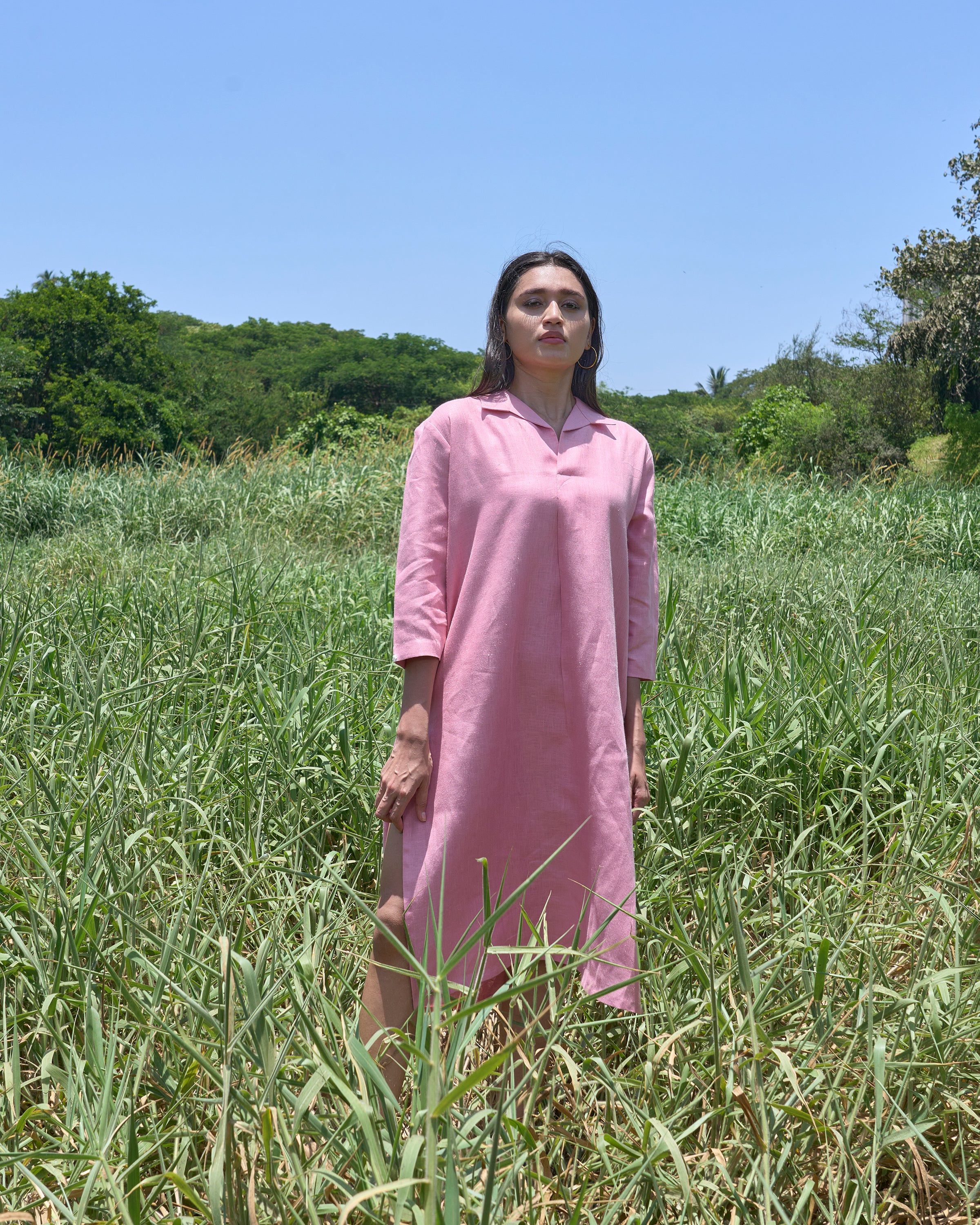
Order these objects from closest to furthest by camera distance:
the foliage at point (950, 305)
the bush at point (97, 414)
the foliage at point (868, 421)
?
1. the foliage at point (950, 305)
2. the foliage at point (868, 421)
3. the bush at point (97, 414)

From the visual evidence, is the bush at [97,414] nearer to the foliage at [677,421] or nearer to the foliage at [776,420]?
the foliage at [677,421]

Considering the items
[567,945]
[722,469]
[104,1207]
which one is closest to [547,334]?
[567,945]

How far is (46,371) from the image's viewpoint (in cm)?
2894

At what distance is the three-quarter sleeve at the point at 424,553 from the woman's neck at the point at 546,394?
8.1 inches

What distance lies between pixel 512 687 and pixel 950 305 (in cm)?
1592

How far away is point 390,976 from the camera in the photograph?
161 centimetres

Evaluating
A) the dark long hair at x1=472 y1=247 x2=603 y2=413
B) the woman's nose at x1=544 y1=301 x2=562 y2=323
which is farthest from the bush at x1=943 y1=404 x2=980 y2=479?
the woman's nose at x1=544 y1=301 x2=562 y2=323

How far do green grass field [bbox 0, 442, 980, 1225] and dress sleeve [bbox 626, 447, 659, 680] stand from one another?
46cm

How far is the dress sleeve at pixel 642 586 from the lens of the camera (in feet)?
5.94

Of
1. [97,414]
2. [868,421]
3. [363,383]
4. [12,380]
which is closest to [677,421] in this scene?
[363,383]

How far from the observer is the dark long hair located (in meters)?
1.82

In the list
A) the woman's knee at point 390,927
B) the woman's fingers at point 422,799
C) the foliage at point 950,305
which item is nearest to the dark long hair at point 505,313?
the woman's fingers at point 422,799

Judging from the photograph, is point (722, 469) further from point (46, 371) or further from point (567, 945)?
point (46, 371)

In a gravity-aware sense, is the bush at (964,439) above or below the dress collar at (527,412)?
above
